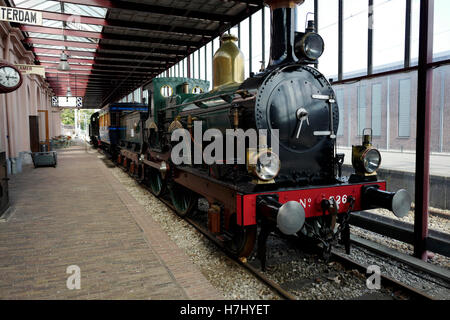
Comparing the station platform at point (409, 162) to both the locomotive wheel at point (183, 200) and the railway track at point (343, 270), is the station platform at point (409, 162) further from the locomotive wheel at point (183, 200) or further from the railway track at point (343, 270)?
the locomotive wheel at point (183, 200)

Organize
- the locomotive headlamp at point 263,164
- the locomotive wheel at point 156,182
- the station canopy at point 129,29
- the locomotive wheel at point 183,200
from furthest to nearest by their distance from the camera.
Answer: the station canopy at point 129,29 < the locomotive wheel at point 156,182 < the locomotive wheel at point 183,200 < the locomotive headlamp at point 263,164

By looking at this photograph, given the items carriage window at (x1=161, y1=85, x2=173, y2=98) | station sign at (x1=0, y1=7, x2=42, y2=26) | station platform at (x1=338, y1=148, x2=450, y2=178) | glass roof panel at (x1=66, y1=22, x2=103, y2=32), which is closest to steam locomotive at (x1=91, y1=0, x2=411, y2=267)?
carriage window at (x1=161, y1=85, x2=173, y2=98)

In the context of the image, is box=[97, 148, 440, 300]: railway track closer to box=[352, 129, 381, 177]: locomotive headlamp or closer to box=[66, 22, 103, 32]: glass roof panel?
box=[352, 129, 381, 177]: locomotive headlamp

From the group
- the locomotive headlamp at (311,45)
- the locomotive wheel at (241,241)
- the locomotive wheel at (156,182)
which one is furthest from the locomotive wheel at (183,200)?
the locomotive headlamp at (311,45)

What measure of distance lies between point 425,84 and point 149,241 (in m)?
4.45

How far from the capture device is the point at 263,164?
345 cm

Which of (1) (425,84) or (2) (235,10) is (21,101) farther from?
(1) (425,84)

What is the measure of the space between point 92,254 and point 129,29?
35.8 ft

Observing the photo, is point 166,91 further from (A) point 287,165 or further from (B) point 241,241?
(B) point 241,241

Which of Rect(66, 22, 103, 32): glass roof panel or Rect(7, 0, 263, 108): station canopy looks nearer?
Rect(7, 0, 263, 108): station canopy

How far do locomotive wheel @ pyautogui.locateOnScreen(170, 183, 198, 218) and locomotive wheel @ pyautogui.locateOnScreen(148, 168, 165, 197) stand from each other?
110cm

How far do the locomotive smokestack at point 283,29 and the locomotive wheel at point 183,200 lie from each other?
2.97 meters

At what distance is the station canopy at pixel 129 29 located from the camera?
34.5 feet

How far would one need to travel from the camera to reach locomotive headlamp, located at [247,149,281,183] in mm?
3373
